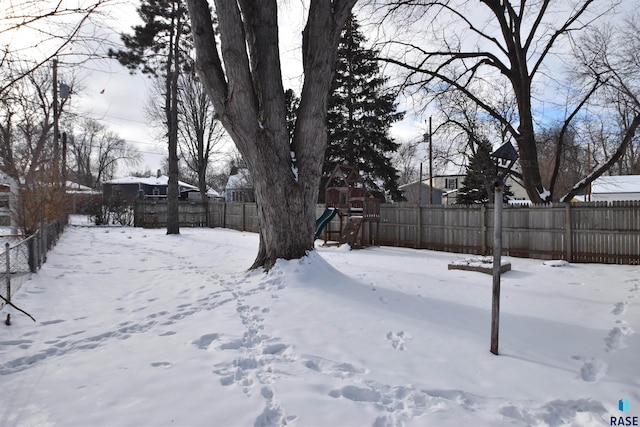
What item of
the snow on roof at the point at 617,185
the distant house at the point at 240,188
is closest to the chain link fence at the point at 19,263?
the snow on roof at the point at 617,185

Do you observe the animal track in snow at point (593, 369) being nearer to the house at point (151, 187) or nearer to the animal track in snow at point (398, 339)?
the animal track in snow at point (398, 339)

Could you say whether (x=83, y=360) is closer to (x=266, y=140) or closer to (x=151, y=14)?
(x=266, y=140)

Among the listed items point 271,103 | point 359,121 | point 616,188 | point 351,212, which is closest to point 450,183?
point 616,188

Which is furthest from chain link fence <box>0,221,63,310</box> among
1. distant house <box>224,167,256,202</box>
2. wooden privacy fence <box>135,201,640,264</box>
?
distant house <box>224,167,256,202</box>

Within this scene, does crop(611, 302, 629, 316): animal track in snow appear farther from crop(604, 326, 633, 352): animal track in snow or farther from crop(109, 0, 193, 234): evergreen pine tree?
crop(109, 0, 193, 234): evergreen pine tree

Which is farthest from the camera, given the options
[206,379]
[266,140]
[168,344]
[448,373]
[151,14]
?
[151,14]

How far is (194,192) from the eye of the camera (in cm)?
4306

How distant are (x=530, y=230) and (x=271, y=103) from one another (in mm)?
8742

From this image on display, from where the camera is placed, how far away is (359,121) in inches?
827

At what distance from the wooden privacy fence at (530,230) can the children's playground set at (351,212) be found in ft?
1.94

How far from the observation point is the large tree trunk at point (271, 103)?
5.99 metres

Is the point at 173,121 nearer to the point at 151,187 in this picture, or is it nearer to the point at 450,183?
the point at 151,187

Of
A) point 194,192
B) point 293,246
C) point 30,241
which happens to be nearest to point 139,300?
point 293,246

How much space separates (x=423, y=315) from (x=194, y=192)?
1645 inches
